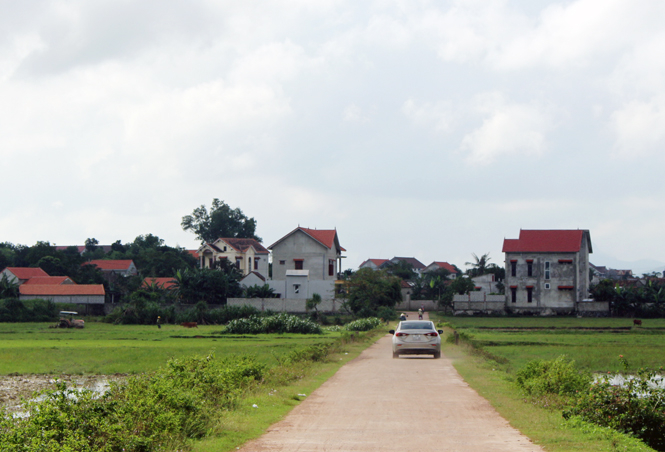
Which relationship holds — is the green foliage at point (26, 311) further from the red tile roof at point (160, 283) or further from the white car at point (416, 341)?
the white car at point (416, 341)

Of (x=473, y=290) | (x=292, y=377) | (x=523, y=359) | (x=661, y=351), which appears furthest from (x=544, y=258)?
(x=292, y=377)

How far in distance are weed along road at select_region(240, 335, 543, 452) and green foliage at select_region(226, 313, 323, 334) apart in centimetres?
3197

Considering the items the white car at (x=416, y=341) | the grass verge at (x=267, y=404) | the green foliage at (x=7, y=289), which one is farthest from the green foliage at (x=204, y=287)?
the grass verge at (x=267, y=404)

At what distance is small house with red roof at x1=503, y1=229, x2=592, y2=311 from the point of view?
80.4 meters

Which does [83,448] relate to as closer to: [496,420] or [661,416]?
[496,420]

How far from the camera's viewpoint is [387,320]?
68062mm

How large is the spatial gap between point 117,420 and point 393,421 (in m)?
5.33

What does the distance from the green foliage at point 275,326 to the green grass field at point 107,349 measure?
1.69 m

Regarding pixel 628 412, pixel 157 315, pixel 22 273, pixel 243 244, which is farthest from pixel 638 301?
pixel 22 273

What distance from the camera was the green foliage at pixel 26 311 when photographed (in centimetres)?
6612

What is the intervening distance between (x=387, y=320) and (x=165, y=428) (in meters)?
59.2

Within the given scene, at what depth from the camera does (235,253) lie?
109062 millimetres

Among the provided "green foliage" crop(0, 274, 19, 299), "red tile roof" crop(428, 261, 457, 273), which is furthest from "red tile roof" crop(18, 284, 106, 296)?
"red tile roof" crop(428, 261, 457, 273)

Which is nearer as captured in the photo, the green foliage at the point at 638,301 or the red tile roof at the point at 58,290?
the red tile roof at the point at 58,290
